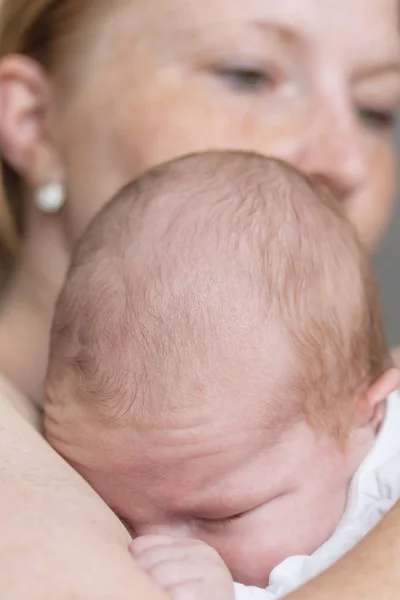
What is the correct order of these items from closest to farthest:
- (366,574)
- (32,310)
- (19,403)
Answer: (366,574)
(19,403)
(32,310)

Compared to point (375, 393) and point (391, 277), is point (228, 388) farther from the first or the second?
point (391, 277)

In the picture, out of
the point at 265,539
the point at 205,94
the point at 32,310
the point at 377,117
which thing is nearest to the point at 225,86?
the point at 205,94

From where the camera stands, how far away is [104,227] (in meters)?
0.98

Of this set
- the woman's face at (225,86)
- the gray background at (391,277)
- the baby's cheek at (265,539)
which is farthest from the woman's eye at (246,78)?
the gray background at (391,277)

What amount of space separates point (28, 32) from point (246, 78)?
1.31 feet

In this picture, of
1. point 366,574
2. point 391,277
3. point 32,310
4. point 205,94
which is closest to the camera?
point 366,574

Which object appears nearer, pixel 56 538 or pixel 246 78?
pixel 56 538

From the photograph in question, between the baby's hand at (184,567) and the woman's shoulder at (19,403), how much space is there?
231 millimetres

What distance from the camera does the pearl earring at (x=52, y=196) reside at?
1349 millimetres

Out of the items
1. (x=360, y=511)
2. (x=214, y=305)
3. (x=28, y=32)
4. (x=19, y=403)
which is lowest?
(x=360, y=511)

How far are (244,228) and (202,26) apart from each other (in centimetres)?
46

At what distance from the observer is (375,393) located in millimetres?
931

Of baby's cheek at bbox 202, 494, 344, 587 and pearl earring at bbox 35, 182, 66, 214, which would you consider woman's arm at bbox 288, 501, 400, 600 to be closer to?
baby's cheek at bbox 202, 494, 344, 587

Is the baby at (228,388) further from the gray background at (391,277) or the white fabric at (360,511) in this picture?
the gray background at (391,277)
